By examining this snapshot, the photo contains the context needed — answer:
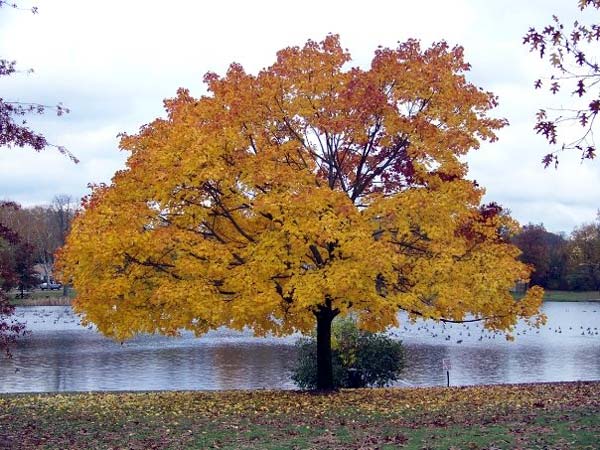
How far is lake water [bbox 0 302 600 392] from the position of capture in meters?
30.3

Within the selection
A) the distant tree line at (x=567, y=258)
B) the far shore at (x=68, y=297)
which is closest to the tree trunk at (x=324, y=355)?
the far shore at (x=68, y=297)

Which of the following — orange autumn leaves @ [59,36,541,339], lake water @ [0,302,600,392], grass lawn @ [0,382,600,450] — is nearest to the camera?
grass lawn @ [0,382,600,450]

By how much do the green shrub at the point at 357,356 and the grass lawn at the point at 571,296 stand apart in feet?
254

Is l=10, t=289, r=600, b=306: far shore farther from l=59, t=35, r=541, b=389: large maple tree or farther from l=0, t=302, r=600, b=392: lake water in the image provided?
l=59, t=35, r=541, b=389: large maple tree

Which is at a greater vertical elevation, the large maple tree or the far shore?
the large maple tree

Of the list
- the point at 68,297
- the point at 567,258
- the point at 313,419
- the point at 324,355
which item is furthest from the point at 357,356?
the point at 567,258

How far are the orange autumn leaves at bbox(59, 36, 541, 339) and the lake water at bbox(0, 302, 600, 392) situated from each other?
12.3 metres

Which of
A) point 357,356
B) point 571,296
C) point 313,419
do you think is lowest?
point 313,419

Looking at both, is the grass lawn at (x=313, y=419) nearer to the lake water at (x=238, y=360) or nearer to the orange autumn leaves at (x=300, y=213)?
the orange autumn leaves at (x=300, y=213)

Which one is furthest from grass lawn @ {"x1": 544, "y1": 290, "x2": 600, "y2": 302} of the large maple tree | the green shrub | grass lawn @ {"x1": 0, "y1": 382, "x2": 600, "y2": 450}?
the large maple tree

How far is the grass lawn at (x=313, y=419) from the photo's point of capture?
491 inches

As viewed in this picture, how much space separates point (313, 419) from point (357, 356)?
417 inches

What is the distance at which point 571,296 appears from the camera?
10181 centimetres

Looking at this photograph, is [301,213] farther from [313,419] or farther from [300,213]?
[313,419]
